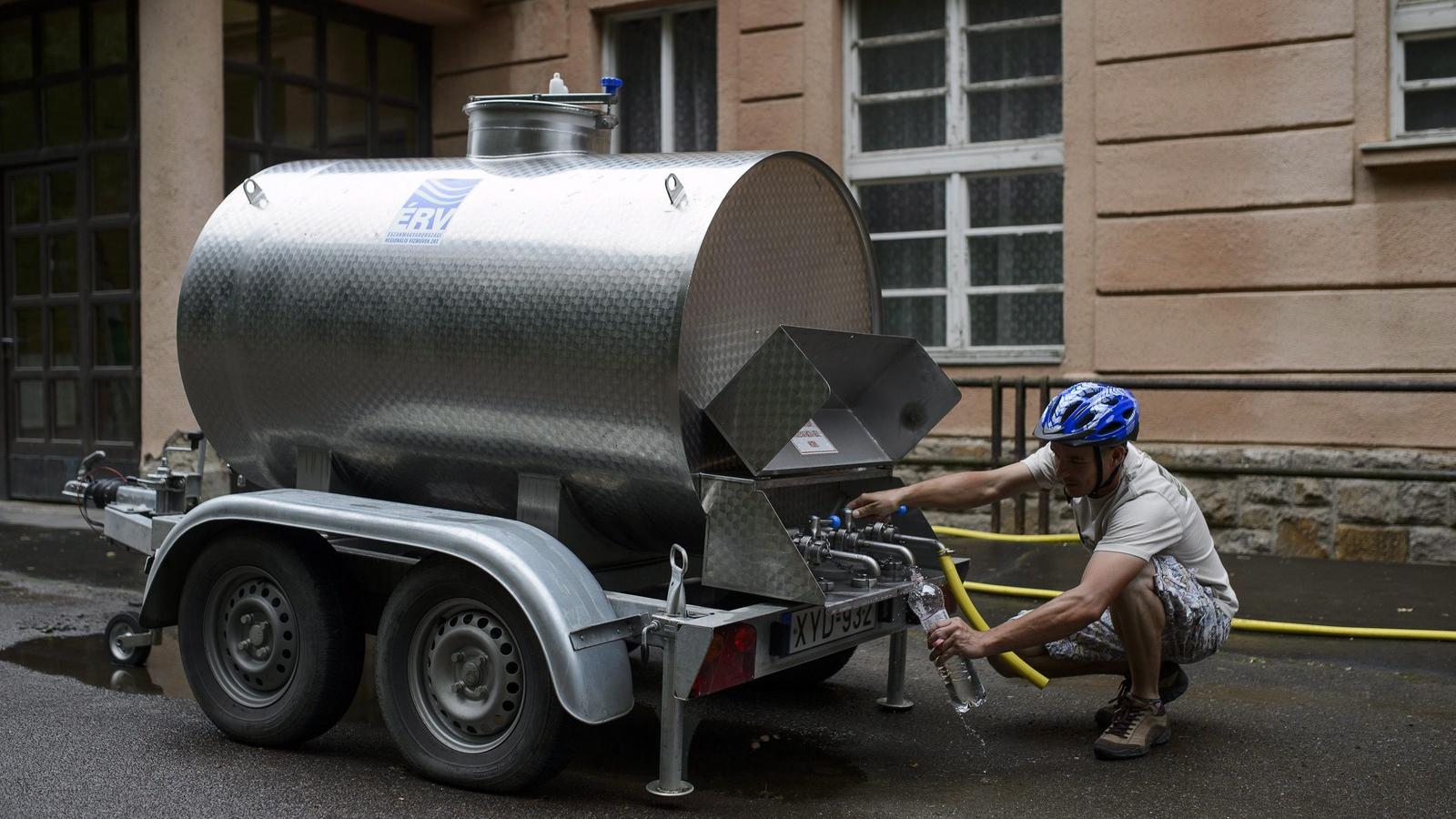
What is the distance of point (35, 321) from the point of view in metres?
11.2

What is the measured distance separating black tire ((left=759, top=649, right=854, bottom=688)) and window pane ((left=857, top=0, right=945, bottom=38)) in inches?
223

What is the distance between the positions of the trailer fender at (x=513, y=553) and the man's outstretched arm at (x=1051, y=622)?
952 millimetres

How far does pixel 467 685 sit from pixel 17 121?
9251mm

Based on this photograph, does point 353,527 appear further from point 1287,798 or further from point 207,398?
point 1287,798

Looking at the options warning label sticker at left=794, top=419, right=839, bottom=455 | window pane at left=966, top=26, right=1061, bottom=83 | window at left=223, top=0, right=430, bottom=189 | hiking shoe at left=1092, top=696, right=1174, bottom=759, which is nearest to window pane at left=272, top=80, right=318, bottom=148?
window at left=223, top=0, right=430, bottom=189

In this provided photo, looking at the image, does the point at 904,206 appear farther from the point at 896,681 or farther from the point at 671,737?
the point at 671,737

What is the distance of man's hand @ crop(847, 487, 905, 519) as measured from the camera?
4.59 metres

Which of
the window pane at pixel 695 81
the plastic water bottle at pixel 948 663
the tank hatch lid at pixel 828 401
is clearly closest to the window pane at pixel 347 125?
the window pane at pixel 695 81

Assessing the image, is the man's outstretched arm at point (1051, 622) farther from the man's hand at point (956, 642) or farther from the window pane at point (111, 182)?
the window pane at point (111, 182)

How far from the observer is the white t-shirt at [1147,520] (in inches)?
171

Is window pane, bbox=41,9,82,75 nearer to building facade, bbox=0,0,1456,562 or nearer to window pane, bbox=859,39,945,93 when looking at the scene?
building facade, bbox=0,0,1456,562

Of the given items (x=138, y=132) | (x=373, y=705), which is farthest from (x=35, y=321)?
(x=373, y=705)

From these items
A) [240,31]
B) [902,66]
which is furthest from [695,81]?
[240,31]

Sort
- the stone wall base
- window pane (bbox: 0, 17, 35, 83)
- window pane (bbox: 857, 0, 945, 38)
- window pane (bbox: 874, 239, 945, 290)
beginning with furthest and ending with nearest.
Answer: window pane (bbox: 0, 17, 35, 83)
window pane (bbox: 874, 239, 945, 290)
window pane (bbox: 857, 0, 945, 38)
the stone wall base
